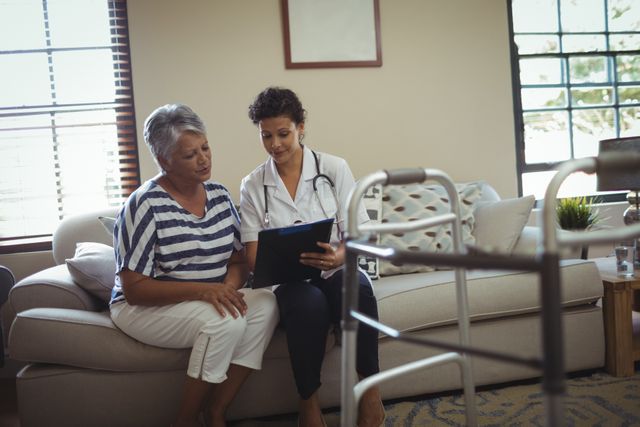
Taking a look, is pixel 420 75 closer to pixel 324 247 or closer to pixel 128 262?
pixel 324 247

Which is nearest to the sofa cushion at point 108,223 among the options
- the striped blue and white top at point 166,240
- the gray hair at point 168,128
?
the striped blue and white top at point 166,240

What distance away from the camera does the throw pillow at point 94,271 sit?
6.82 ft

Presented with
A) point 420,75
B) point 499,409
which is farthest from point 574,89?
point 499,409

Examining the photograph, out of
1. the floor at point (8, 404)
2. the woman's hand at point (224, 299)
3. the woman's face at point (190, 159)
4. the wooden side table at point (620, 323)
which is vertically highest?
the woman's face at point (190, 159)

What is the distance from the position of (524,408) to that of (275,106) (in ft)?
4.49

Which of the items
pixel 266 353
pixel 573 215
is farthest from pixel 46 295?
pixel 573 215

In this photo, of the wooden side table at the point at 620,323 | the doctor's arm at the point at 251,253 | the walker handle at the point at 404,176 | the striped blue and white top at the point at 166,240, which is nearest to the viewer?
the walker handle at the point at 404,176

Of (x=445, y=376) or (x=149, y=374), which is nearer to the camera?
(x=149, y=374)

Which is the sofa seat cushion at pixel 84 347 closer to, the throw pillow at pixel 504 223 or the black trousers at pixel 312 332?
the black trousers at pixel 312 332

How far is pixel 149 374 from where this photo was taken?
196cm

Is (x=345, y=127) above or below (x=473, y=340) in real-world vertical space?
above

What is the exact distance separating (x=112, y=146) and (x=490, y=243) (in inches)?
Result: 76.8

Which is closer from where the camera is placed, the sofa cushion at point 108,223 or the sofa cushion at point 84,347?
the sofa cushion at point 84,347

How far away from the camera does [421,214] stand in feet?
8.64
